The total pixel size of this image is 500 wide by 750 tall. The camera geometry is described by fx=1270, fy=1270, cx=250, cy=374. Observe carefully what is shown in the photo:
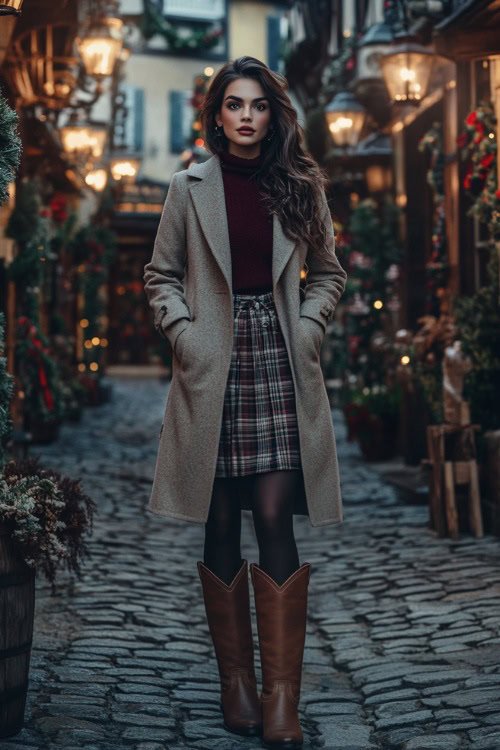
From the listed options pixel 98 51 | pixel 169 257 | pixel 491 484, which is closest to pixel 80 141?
pixel 98 51

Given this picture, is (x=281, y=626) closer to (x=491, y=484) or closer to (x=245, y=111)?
(x=245, y=111)

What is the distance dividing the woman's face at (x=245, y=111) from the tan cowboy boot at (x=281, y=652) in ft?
4.60

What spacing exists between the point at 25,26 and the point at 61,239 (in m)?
5.95

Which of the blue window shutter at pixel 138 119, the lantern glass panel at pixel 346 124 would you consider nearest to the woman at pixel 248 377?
the lantern glass panel at pixel 346 124

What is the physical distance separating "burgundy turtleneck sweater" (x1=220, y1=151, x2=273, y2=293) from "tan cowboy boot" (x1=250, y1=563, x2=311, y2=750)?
0.93 meters

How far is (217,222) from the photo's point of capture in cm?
412

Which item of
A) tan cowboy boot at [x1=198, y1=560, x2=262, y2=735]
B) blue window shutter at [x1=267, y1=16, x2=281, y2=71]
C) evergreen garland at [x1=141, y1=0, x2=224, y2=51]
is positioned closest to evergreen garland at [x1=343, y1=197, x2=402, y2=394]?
tan cowboy boot at [x1=198, y1=560, x2=262, y2=735]

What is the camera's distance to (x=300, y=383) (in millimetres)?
4059

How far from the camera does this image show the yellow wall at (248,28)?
33.2 m

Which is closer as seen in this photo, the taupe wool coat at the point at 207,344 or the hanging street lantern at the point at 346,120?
the taupe wool coat at the point at 207,344

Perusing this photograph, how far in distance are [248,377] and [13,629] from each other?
3.51 feet

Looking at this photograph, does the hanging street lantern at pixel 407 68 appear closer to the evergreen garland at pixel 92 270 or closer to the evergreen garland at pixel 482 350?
the evergreen garland at pixel 482 350

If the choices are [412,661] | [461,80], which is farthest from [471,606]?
[461,80]

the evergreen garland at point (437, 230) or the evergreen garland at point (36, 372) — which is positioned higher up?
the evergreen garland at point (437, 230)
